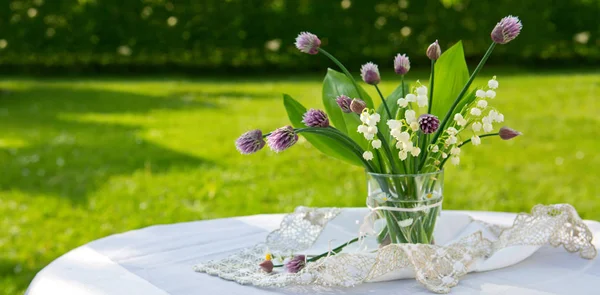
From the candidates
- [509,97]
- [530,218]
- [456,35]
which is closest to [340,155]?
[530,218]

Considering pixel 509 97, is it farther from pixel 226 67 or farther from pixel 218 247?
pixel 218 247

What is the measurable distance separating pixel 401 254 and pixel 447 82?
1.47 feet

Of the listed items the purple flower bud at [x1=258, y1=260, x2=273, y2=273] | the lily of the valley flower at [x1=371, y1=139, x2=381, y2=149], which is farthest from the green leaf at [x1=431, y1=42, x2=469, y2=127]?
the purple flower bud at [x1=258, y1=260, x2=273, y2=273]

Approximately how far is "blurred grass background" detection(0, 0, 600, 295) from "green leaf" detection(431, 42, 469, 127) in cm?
305

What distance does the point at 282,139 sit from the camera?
5.43 feet

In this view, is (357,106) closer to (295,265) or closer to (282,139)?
(282,139)

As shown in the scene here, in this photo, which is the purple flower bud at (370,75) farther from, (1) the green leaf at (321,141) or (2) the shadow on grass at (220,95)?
(2) the shadow on grass at (220,95)

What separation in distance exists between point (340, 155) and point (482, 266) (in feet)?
1.38

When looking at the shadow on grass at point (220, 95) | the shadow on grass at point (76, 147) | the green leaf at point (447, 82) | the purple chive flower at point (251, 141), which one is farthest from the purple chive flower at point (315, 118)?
the shadow on grass at point (220, 95)

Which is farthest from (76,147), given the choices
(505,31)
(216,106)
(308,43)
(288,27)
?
(288,27)

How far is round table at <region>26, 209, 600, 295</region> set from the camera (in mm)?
1692

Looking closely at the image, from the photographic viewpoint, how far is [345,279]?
67.4 inches

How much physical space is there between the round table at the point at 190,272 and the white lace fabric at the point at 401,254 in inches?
1.0

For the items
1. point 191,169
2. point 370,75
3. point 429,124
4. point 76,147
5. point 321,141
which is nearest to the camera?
point 429,124
